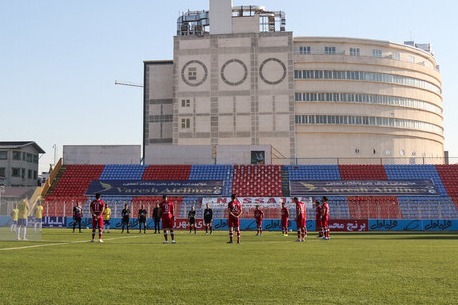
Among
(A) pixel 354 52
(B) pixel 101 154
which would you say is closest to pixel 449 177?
(A) pixel 354 52

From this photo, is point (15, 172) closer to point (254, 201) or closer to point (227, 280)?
point (254, 201)

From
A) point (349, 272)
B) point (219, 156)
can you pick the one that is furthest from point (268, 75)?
point (349, 272)

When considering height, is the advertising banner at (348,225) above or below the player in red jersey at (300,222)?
below

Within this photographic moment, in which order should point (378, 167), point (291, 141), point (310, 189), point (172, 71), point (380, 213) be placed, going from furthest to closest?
point (172, 71) < point (291, 141) < point (378, 167) < point (310, 189) < point (380, 213)

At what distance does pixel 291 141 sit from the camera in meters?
68.6

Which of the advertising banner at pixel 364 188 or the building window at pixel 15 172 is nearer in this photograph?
the advertising banner at pixel 364 188

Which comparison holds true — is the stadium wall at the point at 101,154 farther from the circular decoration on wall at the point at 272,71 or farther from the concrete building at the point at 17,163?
the concrete building at the point at 17,163

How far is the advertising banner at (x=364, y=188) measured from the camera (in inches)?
2157

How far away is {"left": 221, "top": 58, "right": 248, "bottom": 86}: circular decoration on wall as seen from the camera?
70.1m

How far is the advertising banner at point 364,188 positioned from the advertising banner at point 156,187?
881 centimetres

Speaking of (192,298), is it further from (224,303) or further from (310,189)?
(310,189)

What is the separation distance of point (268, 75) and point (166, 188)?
22.2 metres

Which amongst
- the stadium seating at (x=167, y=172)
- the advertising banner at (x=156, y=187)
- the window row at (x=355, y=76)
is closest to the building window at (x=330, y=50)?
the window row at (x=355, y=76)

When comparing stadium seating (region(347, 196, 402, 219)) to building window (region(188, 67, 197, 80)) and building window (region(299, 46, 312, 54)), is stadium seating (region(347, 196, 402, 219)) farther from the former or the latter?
building window (region(188, 67, 197, 80))
